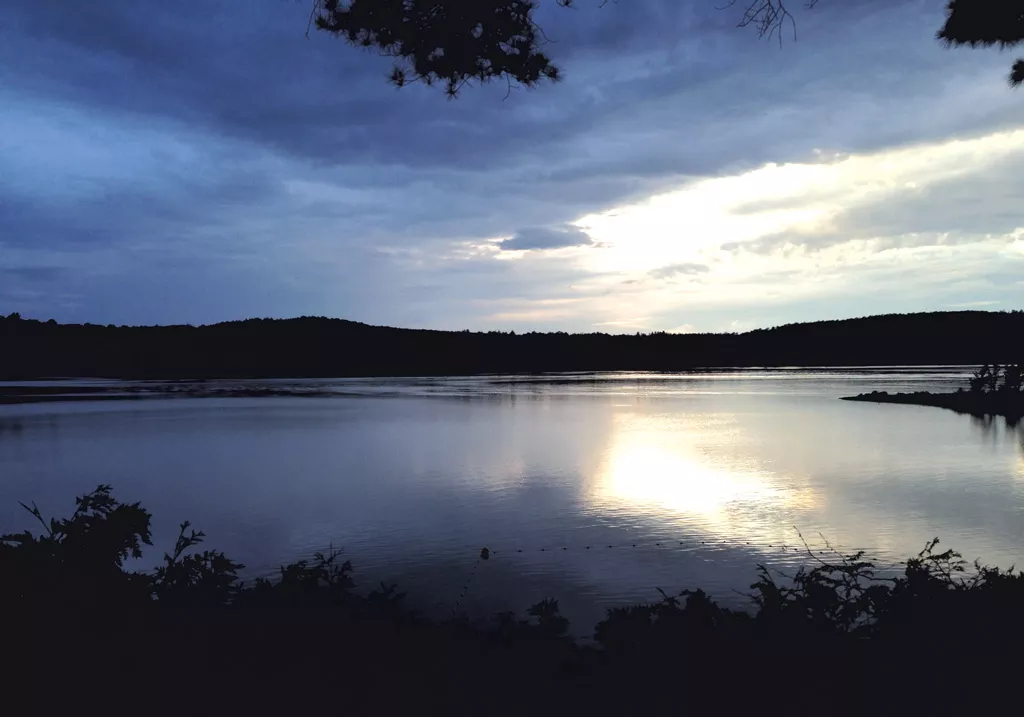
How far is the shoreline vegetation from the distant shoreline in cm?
3659

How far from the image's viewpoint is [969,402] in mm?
43125

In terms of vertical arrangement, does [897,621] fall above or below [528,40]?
below

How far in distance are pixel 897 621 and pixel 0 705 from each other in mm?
7844

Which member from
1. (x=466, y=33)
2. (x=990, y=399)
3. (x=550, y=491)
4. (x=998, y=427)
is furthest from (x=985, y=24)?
(x=990, y=399)

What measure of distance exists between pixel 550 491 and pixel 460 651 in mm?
11656

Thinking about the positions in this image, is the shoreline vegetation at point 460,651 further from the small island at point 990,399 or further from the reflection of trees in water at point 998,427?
the small island at point 990,399

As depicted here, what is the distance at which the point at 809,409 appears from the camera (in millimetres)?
45406

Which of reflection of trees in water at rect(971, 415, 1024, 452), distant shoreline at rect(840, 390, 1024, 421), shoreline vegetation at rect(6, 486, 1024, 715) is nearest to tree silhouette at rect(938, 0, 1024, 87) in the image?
shoreline vegetation at rect(6, 486, 1024, 715)

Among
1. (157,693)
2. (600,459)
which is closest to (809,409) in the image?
(600,459)

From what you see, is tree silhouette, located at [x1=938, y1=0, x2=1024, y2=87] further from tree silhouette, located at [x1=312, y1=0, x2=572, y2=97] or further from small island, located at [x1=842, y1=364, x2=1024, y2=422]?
small island, located at [x1=842, y1=364, x2=1024, y2=422]

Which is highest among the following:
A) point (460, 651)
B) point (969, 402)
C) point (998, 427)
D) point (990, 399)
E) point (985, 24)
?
point (985, 24)

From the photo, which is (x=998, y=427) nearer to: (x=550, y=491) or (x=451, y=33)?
(x=550, y=491)

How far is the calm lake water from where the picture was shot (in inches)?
454

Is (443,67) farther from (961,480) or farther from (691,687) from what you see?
(961,480)
